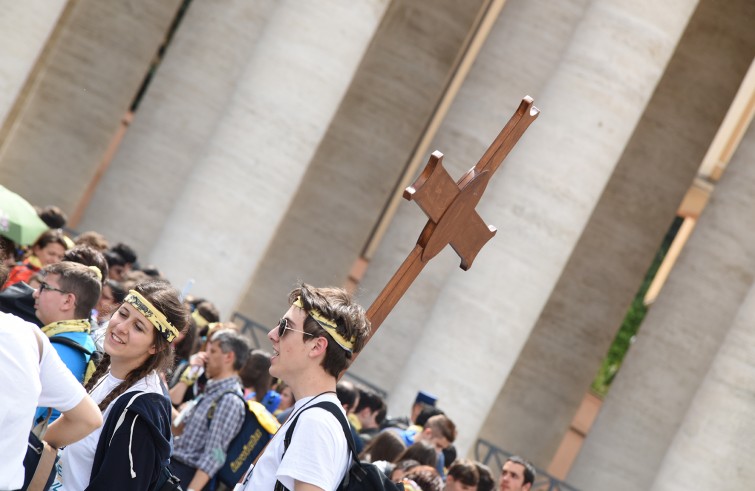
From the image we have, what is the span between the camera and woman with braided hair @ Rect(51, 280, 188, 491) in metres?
4.91

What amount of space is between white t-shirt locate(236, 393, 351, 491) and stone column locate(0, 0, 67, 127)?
11186 mm

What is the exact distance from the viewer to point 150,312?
5312 mm

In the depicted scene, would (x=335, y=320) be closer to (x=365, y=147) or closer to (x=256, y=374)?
(x=256, y=374)

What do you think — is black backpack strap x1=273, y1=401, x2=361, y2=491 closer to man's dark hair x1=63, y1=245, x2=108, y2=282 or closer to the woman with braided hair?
the woman with braided hair

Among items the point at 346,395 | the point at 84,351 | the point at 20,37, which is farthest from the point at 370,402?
the point at 84,351

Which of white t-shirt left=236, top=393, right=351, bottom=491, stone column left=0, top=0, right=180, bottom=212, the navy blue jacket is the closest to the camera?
white t-shirt left=236, top=393, right=351, bottom=491

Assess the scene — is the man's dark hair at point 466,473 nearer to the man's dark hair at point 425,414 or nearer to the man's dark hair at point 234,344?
the man's dark hair at point 234,344

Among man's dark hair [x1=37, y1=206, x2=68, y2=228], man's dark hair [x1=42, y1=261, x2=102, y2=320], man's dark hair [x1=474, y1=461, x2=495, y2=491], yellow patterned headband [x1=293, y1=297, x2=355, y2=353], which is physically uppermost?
yellow patterned headband [x1=293, y1=297, x2=355, y2=353]

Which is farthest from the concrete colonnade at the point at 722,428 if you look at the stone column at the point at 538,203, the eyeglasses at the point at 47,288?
the eyeglasses at the point at 47,288

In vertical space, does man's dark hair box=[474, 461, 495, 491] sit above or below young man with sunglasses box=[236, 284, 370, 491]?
below

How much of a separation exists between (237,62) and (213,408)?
1236cm

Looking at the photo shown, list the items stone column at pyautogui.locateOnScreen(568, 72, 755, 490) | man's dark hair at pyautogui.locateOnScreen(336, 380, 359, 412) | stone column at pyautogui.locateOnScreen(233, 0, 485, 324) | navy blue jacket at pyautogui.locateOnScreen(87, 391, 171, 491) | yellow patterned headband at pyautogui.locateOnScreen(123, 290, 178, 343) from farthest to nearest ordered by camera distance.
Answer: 1. stone column at pyautogui.locateOnScreen(233, 0, 485, 324)
2. stone column at pyautogui.locateOnScreen(568, 72, 755, 490)
3. man's dark hair at pyautogui.locateOnScreen(336, 380, 359, 412)
4. yellow patterned headband at pyautogui.locateOnScreen(123, 290, 178, 343)
5. navy blue jacket at pyautogui.locateOnScreen(87, 391, 171, 491)

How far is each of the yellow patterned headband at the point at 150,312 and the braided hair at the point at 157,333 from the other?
0.05ft

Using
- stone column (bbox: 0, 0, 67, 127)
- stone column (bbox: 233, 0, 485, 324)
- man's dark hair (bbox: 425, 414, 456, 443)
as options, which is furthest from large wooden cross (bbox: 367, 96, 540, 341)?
stone column (bbox: 233, 0, 485, 324)
